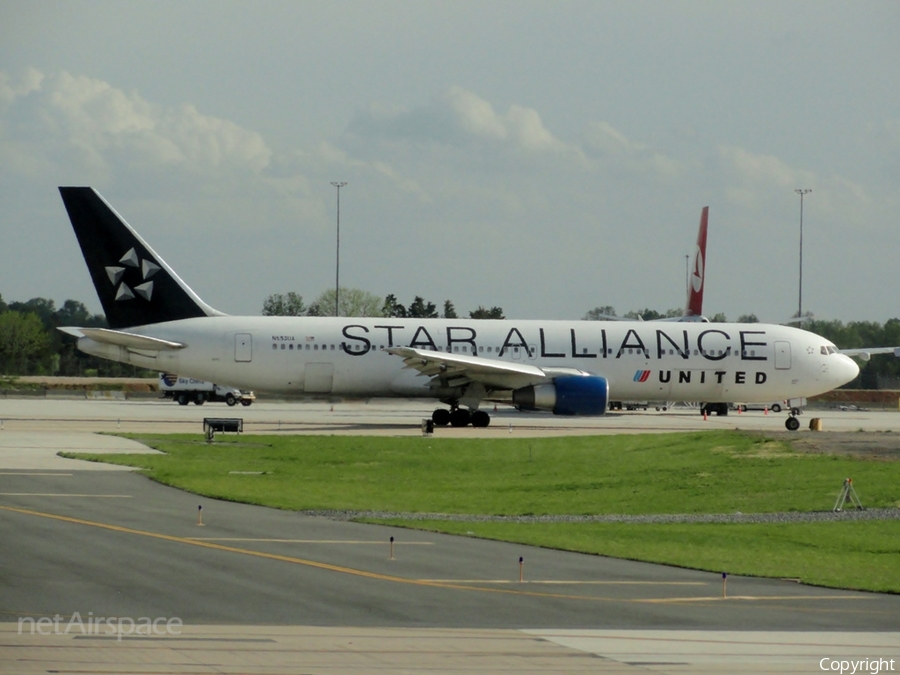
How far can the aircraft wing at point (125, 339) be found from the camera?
3991cm

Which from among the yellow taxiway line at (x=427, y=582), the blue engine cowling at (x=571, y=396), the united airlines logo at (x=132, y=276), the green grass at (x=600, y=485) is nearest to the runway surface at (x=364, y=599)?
the yellow taxiway line at (x=427, y=582)

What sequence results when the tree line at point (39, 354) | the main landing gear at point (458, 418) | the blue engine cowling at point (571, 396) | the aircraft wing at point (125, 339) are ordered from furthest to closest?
the tree line at point (39, 354)
the main landing gear at point (458, 418)
the blue engine cowling at point (571, 396)
the aircraft wing at point (125, 339)

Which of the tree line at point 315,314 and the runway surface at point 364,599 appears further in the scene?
the tree line at point 315,314

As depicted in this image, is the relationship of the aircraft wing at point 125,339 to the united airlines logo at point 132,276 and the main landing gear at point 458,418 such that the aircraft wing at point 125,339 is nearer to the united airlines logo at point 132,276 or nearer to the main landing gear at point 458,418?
the united airlines logo at point 132,276

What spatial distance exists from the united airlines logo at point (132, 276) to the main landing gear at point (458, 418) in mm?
11385

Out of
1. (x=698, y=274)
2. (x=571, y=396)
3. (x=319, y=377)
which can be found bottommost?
(x=571, y=396)

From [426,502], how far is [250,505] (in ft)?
12.4

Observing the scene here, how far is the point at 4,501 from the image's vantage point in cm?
2050

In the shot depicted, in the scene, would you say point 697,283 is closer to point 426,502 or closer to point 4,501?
point 426,502

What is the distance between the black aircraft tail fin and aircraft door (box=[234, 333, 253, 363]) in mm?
2398

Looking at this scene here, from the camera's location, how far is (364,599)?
13.1 meters

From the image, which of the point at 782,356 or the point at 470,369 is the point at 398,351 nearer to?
the point at 470,369

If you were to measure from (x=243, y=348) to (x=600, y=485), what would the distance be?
18745mm

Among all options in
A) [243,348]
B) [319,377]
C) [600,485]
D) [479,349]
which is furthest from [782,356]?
[600,485]
